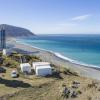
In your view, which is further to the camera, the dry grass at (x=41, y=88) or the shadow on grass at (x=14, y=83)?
the shadow on grass at (x=14, y=83)

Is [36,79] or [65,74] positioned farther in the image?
[65,74]

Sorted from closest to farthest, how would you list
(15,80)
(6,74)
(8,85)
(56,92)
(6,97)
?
(6,97) → (56,92) → (8,85) → (15,80) → (6,74)

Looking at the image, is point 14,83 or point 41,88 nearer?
point 41,88

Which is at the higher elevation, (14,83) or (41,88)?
(14,83)

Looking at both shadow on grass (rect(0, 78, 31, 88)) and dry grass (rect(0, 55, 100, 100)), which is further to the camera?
shadow on grass (rect(0, 78, 31, 88))

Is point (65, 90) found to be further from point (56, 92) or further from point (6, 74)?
point (6, 74)

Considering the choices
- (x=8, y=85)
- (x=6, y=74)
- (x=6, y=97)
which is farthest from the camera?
(x=6, y=74)

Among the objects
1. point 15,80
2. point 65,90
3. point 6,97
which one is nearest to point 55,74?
point 15,80

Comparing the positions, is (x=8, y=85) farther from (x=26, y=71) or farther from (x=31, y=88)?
(x=26, y=71)

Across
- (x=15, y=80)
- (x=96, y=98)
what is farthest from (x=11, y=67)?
(x=96, y=98)
